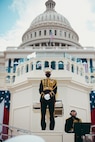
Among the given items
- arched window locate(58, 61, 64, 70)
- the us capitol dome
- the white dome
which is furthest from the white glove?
the white dome

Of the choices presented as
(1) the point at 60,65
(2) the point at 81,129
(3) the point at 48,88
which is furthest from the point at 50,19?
(2) the point at 81,129

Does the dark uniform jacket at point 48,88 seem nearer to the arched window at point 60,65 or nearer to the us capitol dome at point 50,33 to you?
the arched window at point 60,65

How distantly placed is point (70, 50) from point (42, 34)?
1496 centimetres

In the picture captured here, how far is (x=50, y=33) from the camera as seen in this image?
53.7 meters

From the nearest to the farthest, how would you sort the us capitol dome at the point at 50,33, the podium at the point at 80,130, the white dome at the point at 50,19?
1. the podium at the point at 80,130
2. the us capitol dome at the point at 50,33
3. the white dome at the point at 50,19

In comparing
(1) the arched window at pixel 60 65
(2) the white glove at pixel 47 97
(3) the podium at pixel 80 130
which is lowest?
(3) the podium at pixel 80 130

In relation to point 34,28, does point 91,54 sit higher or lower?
lower

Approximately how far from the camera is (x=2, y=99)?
13633 millimetres

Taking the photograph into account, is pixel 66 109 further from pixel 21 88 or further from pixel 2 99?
pixel 2 99

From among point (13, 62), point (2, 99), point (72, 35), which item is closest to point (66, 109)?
point (2, 99)

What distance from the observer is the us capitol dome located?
52.7 metres

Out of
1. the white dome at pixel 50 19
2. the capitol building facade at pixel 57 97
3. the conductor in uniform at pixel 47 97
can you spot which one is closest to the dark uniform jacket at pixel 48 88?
the conductor in uniform at pixel 47 97

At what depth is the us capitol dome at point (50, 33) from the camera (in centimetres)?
5269

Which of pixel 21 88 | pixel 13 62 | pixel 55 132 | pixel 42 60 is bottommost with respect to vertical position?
pixel 55 132
